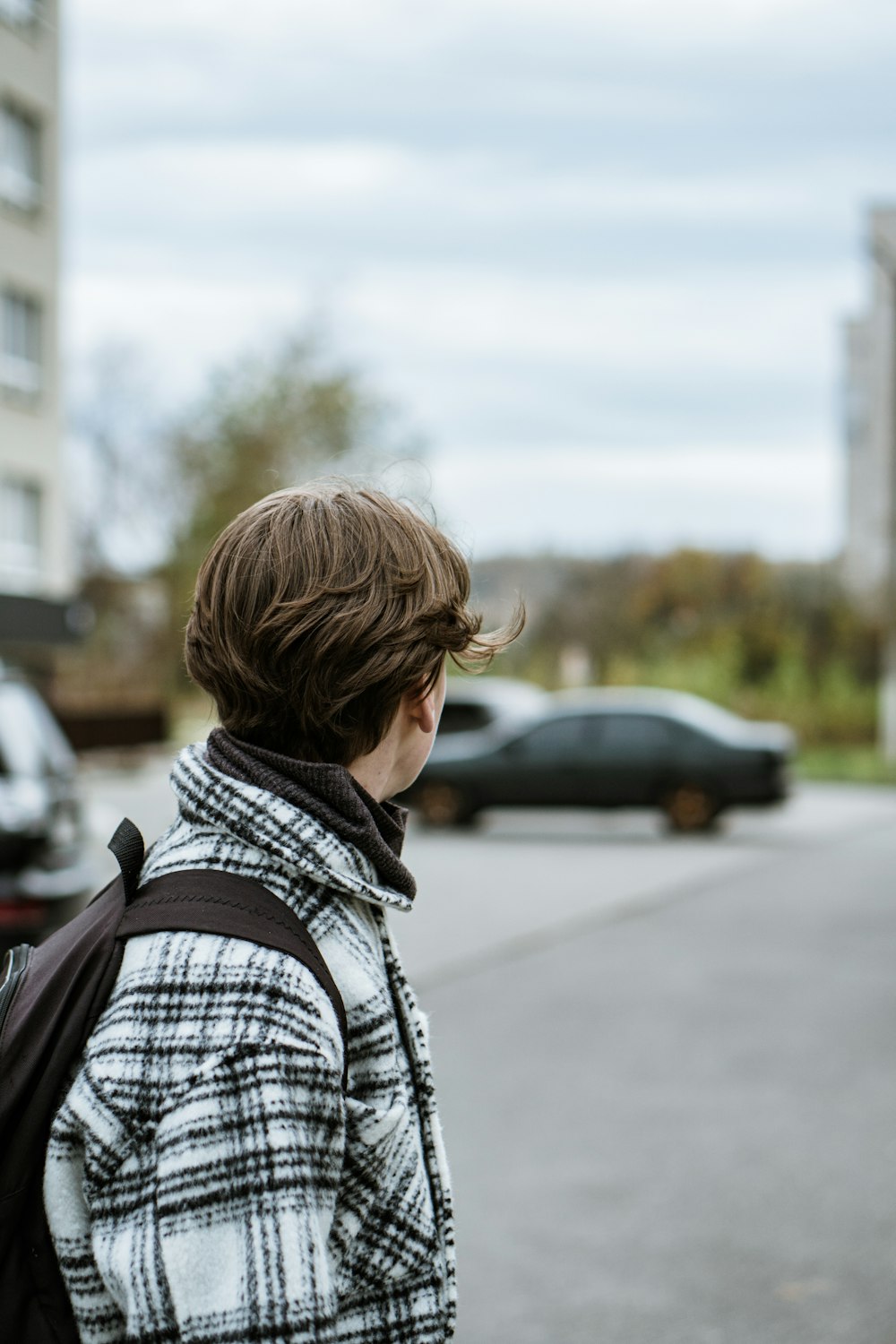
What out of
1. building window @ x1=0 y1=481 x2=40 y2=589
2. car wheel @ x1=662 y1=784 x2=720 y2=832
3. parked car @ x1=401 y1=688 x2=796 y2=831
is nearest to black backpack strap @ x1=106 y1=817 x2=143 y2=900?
parked car @ x1=401 y1=688 x2=796 y2=831

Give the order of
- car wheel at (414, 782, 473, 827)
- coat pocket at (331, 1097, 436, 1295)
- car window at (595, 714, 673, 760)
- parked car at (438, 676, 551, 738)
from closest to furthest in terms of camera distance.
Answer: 1. coat pocket at (331, 1097, 436, 1295)
2. car window at (595, 714, 673, 760)
3. car wheel at (414, 782, 473, 827)
4. parked car at (438, 676, 551, 738)

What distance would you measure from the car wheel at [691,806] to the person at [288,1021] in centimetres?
1772

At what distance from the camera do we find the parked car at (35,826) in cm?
657

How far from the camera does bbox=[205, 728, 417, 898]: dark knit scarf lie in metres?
1.46

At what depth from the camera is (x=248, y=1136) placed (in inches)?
50.2

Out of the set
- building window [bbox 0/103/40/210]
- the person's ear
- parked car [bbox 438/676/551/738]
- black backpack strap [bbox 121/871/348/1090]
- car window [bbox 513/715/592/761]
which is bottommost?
parked car [bbox 438/676/551/738]

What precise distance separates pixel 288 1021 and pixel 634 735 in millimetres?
18300

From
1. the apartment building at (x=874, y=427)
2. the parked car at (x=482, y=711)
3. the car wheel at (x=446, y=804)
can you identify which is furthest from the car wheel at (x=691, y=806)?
the apartment building at (x=874, y=427)

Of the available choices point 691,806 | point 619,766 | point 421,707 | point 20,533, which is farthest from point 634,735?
point 421,707

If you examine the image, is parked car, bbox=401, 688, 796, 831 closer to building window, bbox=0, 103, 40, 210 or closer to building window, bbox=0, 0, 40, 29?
building window, bbox=0, 103, 40, 210

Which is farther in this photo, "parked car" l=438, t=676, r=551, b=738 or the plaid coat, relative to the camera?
"parked car" l=438, t=676, r=551, b=738

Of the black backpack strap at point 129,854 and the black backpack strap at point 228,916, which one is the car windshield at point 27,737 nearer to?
the black backpack strap at point 129,854

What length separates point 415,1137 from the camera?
1.49 metres

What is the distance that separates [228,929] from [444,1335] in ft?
1.56
